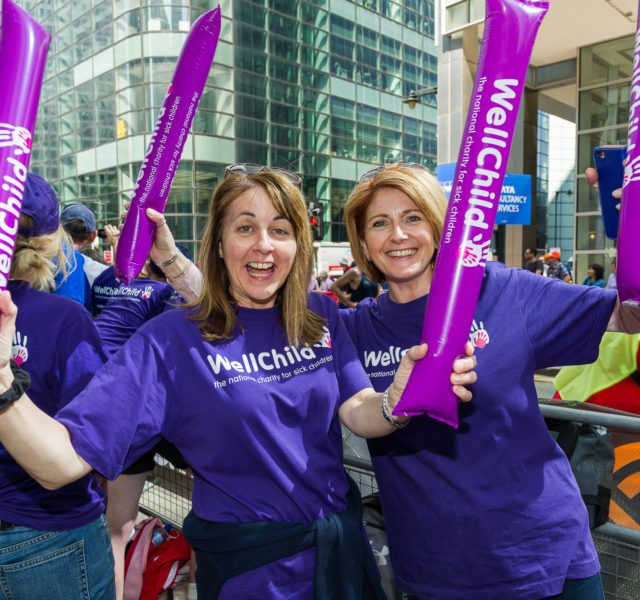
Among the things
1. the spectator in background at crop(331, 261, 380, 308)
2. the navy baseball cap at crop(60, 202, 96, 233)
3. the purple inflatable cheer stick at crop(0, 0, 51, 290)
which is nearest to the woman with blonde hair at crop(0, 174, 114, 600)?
the purple inflatable cheer stick at crop(0, 0, 51, 290)

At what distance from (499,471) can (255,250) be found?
956 millimetres

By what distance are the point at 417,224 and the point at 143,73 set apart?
28.8m

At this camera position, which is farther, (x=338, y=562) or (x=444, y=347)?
(x=338, y=562)

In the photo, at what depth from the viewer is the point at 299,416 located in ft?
5.34

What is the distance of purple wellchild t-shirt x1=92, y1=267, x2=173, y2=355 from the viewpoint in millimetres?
3137

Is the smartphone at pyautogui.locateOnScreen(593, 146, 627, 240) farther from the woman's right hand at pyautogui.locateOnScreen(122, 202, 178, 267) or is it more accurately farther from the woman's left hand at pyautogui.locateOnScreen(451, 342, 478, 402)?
the woman's right hand at pyautogui.locateOnScreen(122, 202, 178, 267)

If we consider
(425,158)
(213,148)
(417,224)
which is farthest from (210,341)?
(425,158)

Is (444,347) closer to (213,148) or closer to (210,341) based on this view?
(210,341)

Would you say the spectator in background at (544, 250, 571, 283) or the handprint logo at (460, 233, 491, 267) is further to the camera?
the spectator in background at (544, 250, 571, 283)

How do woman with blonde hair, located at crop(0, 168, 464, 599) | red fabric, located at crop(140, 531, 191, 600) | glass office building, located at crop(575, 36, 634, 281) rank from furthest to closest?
glass office building, located at crop(575, 36, 634, 281), red fabric, located at crop(140, 531, 191, 600), woman with blonde hair, located at crop(0, 168, 464, 599)

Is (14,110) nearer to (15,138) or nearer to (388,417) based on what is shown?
(15,138)

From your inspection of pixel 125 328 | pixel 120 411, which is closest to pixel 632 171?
pixel 120 411

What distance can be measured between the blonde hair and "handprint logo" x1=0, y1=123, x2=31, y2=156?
2.08ft

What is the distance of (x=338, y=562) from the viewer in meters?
1.61
